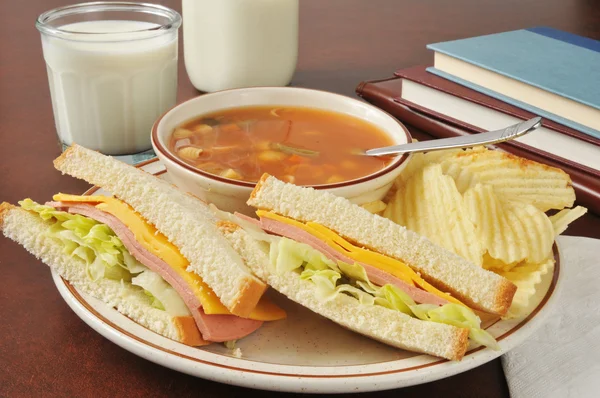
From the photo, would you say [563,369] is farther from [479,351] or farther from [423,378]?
[423,378]

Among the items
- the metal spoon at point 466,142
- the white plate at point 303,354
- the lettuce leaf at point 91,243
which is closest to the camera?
the white plate at point 303,354

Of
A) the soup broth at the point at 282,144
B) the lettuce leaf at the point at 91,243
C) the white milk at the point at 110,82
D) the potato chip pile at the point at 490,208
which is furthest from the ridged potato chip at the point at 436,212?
the white milk at the point at 110,82

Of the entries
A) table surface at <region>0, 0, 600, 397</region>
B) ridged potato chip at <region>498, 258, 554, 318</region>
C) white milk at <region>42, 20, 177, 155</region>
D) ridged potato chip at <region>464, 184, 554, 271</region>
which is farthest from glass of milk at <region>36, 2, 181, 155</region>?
ridged potato chip at <region>498, 258, 554, 318</region>

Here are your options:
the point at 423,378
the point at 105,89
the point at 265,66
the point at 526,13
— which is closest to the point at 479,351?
the point at 423,378

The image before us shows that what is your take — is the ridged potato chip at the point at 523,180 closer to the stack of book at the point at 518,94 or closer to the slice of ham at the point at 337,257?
the stack of book at the point at 518,94

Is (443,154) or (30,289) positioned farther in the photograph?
(443,154)

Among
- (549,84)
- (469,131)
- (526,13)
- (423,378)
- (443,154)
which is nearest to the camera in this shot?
(423,378)
